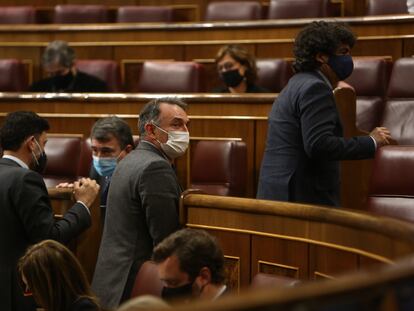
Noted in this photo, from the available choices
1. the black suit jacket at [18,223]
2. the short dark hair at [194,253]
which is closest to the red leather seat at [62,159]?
the black suit jacket at [18,223]

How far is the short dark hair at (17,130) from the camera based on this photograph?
136cm

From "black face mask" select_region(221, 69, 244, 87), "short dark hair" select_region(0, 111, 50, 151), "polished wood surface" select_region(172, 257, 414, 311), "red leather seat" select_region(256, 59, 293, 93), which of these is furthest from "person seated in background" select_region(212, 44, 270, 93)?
"polished wood surface" select_region(172, 257, 414, 311)

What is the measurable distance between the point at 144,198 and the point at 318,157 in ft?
0.84

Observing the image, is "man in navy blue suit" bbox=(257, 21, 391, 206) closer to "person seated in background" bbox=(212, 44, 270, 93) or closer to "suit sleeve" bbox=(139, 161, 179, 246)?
"suit sleeve" bbox=(139, 161, 179, 246)

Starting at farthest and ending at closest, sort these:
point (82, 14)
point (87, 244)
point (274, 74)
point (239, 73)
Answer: point (82, 14), point (274, 74), point (239, 73), point (87, 244)

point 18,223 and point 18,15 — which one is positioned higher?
point 18,15

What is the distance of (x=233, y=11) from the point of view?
2611 millimetres

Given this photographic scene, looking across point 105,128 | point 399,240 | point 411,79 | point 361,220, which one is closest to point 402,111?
point 411,79

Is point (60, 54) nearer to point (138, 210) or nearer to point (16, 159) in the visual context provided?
point (16, 159)

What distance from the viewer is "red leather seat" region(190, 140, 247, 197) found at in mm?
1673

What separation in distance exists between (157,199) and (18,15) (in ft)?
5.67

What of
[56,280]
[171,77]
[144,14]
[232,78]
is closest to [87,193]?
[56,280]

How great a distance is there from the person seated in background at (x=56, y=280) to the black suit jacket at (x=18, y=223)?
150mm

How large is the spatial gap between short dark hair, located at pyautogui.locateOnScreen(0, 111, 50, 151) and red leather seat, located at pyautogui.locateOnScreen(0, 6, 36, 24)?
4.91 feet
